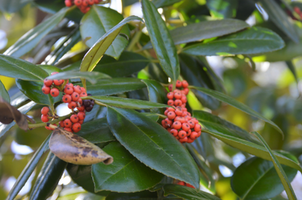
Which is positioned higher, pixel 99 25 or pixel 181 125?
pixel 99 25

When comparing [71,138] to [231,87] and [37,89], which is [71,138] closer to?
[37,89]

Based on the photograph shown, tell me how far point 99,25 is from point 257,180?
53 cm

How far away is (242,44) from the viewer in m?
0.70

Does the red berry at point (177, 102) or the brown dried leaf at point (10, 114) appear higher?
the brown dried leaf at point (10, 114)

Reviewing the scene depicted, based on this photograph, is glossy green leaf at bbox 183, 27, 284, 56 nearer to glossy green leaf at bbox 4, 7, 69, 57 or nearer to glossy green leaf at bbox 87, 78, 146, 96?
glossy green leaf at bbox 87, 78, 146, 96

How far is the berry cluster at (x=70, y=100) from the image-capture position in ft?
1.46

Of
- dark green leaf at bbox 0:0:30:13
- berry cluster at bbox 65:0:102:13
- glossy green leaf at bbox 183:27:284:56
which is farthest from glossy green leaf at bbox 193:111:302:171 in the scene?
dark green leaf at bbox 0:0:30:13

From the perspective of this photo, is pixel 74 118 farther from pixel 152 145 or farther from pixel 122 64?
pixel 122 64

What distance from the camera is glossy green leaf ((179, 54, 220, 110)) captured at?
2.75 feet

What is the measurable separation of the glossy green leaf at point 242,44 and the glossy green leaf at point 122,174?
0.36 meters

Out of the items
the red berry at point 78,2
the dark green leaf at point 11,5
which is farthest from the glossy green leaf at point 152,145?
the dark green leaf at point 11,5

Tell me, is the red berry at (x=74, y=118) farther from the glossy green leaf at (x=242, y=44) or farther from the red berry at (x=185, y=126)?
the glossy green leaf at (x=242, y=44)

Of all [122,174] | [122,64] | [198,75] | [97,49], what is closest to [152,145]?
[122,174]

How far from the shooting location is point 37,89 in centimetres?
52
